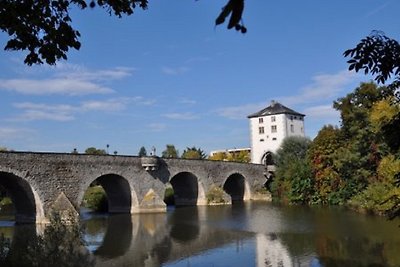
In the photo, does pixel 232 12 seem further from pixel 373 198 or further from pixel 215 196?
pixel 215 196

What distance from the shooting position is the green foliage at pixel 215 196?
42.0 meters

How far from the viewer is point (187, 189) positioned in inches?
1700

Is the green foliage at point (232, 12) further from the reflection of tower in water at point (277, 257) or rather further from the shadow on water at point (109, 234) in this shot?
the reflection of tower in water at point (277, 257)

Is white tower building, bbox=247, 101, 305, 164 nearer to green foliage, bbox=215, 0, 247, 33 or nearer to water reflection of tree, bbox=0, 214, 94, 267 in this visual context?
water reflection of tree, bbox=0, 214, 94, 267

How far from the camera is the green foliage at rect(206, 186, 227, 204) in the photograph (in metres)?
42.0

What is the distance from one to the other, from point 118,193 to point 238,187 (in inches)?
691

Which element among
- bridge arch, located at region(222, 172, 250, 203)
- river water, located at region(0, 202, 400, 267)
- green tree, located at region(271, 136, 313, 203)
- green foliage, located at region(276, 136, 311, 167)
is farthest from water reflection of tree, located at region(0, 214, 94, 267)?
green foliage, located at region(276, 136, 311, 167)

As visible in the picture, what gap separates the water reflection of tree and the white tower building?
54.3 m

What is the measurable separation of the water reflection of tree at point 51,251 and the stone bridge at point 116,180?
8.72 meters

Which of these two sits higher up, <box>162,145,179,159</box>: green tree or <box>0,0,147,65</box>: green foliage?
<box>162,145,179,159</box>: green tree

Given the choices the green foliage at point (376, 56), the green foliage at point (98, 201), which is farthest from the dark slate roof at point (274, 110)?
the green foliage at point (376, 56)

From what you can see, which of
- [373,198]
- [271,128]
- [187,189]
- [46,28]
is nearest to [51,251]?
[46,28]

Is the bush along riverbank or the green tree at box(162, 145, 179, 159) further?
the green tree at box(162, 145, 179, 159)

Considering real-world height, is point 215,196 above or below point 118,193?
below
